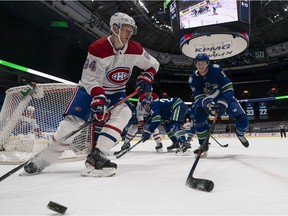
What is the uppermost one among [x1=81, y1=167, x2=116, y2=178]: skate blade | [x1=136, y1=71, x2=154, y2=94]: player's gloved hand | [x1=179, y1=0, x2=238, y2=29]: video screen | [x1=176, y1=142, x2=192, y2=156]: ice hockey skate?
[x1=179, y1=0, x2=238, y2=29]: video screen

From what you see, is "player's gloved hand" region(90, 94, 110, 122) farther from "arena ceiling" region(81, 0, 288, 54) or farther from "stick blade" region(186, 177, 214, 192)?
"arena ceiling" region(81, 0, 288, 54)

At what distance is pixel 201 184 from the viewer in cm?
129

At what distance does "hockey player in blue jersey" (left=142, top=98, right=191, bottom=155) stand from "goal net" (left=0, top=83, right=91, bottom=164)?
1161 mm

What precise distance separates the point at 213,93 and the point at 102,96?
1742mm

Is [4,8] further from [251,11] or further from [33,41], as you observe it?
[251,11]

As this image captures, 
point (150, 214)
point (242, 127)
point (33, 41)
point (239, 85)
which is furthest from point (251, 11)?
point (239, 85)

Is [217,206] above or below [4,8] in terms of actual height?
below

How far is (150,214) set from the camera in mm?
932

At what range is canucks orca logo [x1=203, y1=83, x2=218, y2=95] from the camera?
3.02 metres

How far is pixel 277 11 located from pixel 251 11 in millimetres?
10631

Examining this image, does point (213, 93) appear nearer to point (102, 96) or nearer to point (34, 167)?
point (102, 96)

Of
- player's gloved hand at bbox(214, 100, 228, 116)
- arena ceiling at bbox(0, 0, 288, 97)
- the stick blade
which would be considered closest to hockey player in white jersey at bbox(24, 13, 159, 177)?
the stick blade

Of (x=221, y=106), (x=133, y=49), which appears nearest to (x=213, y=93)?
(x=221, y=106)

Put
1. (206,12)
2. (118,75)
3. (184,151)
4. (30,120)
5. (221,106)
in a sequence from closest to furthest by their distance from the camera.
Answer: (118,75) < (221,106) < (30,120) < (184,151) < (206,12)
